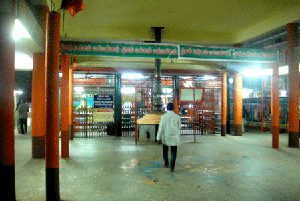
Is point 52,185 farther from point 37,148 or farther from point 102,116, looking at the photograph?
point 102,116

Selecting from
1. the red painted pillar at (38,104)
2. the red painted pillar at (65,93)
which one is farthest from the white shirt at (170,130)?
the red painted pillar at (38,104)

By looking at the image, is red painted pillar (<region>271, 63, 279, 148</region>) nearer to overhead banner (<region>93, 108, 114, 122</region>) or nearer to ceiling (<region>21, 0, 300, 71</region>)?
ceiling (<region>21, 0, 300, 71</region>)

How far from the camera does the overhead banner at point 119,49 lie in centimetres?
803

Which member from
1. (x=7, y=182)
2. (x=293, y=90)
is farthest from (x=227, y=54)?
(x=7, y=182)

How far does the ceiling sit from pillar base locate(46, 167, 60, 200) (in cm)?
500

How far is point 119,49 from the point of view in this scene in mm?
8398

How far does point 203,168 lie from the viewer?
6762 millimetres

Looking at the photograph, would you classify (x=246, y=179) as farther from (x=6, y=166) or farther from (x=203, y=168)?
(x=6, y=166)

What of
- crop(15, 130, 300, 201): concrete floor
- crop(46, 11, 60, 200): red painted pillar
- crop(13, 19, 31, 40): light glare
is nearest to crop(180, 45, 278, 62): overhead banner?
crop(15, 130, 300, 201): concrete floor

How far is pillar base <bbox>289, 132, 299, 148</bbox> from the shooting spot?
990 centimetres

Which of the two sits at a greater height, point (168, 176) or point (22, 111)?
point (22, 111)

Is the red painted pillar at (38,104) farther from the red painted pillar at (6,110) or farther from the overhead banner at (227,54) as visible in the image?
the overhead banner at (227,54)

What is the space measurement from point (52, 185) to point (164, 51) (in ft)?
19.6

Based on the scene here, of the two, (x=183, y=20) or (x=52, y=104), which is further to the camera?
(x=183, y=20)
